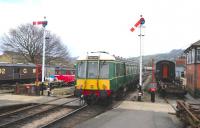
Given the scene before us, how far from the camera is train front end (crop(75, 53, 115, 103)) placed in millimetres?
17772

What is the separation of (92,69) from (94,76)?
48 cm

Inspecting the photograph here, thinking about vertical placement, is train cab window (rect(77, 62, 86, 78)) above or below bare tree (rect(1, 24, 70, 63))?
below

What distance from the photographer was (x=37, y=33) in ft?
221

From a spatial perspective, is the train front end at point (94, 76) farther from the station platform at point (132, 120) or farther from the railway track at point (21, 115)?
the railway track at point (21, 115)

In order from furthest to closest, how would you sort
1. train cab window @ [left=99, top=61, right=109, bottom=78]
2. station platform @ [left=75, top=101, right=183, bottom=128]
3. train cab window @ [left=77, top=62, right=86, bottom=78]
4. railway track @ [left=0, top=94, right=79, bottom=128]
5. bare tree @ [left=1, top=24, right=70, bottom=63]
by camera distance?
bare tree @ [left=1, top=24, right=70, bottom=63], train cab window @ [left=77, top=62, right=86, bottom=78], train cab window @ [left=99, top=61, right=109, bottom=78], railway track @ [left=0, top=94, right=79, bottom=128], station platform @ [left=75, top=101, right=183, bottom=128]

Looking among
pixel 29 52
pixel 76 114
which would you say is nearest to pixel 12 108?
pixel 76 114

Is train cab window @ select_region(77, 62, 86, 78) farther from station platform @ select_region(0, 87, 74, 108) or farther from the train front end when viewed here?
station platform @ select_region(0, 87, 74, 108)

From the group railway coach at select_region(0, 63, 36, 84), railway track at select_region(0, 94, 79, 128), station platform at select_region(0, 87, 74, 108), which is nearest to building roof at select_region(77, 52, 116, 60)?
railway track at select_region(0, 94, 79, 128)

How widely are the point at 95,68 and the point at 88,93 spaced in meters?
1.55

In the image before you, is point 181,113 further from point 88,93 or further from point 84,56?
point 84,56

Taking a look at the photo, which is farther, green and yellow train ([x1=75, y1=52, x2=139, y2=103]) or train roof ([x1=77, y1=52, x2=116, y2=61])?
train roof ([x1=77, y1=52, x2=116, y2=61])

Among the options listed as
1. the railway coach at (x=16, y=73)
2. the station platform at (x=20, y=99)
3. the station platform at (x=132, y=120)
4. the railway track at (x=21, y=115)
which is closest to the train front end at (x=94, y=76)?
the station platform at (x=132, y=120)

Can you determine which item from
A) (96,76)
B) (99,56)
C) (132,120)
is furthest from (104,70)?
(132,120)

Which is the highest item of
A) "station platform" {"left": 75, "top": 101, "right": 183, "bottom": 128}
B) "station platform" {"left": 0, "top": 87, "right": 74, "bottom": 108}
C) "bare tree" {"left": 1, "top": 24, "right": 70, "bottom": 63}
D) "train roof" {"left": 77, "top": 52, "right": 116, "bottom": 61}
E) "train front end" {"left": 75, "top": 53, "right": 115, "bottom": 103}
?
"bare tree" {"left": 1, "top": 24, "right": 70, "bottom": 63}
